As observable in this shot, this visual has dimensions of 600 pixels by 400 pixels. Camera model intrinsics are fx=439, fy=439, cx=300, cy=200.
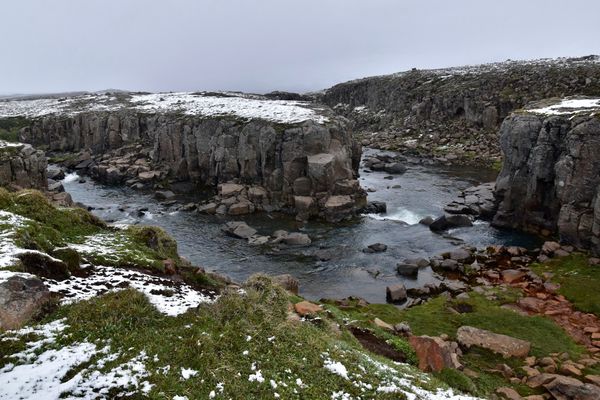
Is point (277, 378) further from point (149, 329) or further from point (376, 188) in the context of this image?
point (376, 188)

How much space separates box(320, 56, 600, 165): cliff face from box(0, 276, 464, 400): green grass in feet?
223

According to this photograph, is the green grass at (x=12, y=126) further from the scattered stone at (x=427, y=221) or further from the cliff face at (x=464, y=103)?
the scattered stone at (x=427, y=221)

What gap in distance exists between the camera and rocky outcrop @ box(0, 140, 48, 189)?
43.3 metres

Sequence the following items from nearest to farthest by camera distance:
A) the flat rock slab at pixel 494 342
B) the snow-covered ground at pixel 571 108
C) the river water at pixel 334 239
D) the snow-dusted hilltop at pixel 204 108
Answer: the flat rock slab at pixel 494 342, the river water at pixel 334 239, the snow-covered ground at pixel 571 108, the snow-dusted hilltop at pixel 204 108

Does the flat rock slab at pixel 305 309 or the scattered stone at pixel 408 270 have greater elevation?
the flat rock slab at pixel 305 309

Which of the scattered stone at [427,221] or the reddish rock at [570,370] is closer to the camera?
the reddish rock at [570,370]

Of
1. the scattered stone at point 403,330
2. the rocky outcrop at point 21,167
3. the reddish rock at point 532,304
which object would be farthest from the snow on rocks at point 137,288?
the rocky outcrop at point 21,167

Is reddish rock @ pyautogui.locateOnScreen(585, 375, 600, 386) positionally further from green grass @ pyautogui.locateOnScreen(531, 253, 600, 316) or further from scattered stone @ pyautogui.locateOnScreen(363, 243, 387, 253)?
scattered stone @ pyautogui.locateOnScreen(363, 243, 387, 253)

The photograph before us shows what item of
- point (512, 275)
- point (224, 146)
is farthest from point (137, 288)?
point (224, 146)

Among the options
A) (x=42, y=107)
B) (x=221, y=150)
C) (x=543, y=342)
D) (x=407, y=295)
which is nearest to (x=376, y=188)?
(x=221, y=150)

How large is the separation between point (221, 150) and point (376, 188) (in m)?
21.6

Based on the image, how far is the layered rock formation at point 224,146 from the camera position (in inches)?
2002

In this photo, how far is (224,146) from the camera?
59.4 meters

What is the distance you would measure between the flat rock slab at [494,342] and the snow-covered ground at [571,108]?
2789 cm
